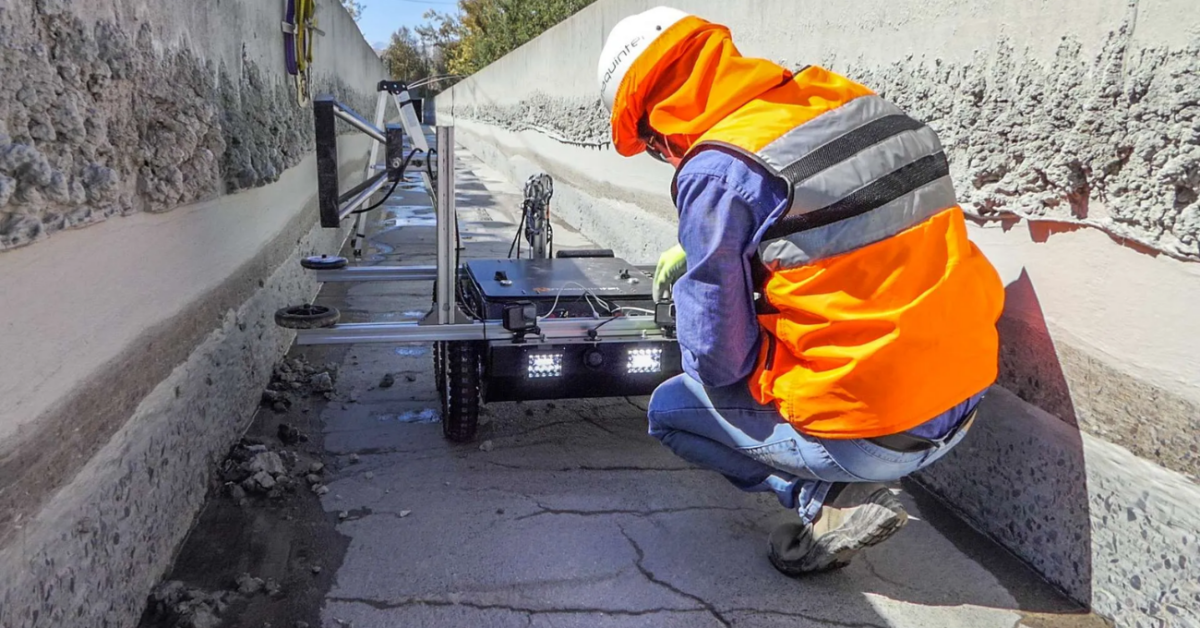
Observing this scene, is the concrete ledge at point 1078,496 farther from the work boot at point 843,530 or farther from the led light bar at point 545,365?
the led light bar at point 545,365

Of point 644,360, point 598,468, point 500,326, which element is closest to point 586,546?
point 598,468

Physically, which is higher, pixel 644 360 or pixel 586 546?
pixel 644 360

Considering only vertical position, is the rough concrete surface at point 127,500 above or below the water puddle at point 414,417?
above

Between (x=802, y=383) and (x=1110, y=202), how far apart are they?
3.67 ft

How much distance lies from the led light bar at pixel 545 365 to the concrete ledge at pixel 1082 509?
1.57 metres

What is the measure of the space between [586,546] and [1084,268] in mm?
1892

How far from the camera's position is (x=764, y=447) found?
2648mm

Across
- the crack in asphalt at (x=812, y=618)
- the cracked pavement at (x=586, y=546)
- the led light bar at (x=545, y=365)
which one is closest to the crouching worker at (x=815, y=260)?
the crack in asphalt at (x=812, y=618)

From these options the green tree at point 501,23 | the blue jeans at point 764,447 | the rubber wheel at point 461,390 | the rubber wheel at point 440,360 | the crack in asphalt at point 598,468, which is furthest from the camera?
the green tree at point 501,23

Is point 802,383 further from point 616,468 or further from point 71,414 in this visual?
point 71,414

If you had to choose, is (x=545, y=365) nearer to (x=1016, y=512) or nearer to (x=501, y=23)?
(x=1016, y=512)

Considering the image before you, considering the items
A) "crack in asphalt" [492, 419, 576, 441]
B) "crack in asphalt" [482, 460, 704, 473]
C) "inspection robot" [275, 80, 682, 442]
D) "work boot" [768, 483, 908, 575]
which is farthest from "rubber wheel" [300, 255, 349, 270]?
"work boot" [768, 483, 908, 575]

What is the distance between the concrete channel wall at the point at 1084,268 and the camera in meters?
2.35

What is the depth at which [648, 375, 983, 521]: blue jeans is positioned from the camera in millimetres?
2469
